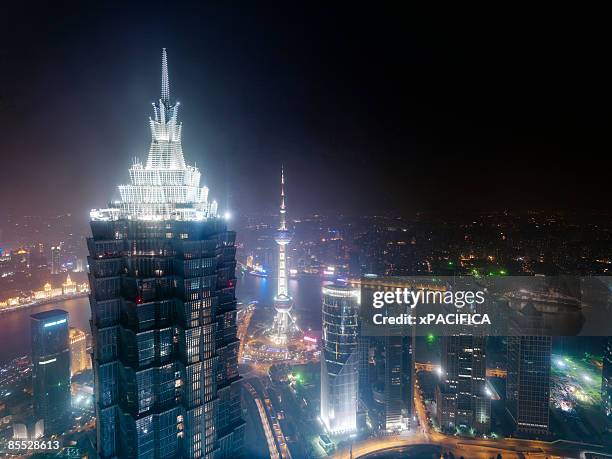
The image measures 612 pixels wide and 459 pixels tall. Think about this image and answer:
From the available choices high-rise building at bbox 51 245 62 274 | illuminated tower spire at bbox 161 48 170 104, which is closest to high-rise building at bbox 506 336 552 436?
illuminated tower spire at bbox 161 48 170 104

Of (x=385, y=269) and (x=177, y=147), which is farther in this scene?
(x=385, y=269)

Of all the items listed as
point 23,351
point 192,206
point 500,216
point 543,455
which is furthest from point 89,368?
point 500,216

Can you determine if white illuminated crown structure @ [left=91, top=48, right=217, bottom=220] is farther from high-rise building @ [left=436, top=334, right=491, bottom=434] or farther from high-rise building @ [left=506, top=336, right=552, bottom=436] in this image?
high-rise building @ [left=506, top=336, right=552, bottom=436]

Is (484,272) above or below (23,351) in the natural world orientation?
above

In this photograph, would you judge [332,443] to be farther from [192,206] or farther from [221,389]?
[192,206]

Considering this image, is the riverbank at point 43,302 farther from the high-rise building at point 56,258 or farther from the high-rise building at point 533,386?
the high-rise building at point 533,386

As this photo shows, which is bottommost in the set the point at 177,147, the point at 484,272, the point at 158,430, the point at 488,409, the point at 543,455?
the point at 543,455

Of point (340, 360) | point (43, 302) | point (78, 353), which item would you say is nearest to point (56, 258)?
point (43, 302)

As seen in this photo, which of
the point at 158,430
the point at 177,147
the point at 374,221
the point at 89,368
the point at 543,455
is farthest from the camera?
the point at 374,221

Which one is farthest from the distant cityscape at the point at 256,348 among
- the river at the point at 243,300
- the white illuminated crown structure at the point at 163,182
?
the river at the point at 243,300
